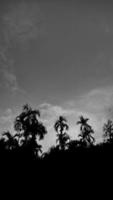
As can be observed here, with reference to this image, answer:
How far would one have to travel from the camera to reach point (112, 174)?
8.11 m

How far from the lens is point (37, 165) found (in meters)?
10.5

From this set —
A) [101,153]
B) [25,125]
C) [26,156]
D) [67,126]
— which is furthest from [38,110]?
[101,153]

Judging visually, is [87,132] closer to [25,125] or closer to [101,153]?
[25,125]

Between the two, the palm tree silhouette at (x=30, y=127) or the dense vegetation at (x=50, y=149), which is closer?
the dense vegetation at (x=50, y=149)

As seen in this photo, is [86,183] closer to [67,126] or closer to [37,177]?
[37,177]

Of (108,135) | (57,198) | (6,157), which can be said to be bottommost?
(57,198)

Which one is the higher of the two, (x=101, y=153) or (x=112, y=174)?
(x=101, y=153)

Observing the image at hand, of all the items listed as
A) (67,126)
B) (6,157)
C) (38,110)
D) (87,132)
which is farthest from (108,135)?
(6,157)

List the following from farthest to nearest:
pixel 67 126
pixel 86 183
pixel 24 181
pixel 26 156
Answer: pixel 67 126
pixel 26 156
pixel 24 181
pixel 86 183

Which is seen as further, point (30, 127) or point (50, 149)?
point (30, 127)

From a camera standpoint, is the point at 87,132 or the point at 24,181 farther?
the point at 87,132

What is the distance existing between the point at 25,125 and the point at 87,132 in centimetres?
1322

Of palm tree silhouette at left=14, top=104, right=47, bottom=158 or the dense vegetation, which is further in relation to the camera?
palm tree silhouette at left=14, top=104, right=47, bottom=158

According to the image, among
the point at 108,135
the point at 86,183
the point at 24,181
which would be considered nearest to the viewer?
the point at 86,183
